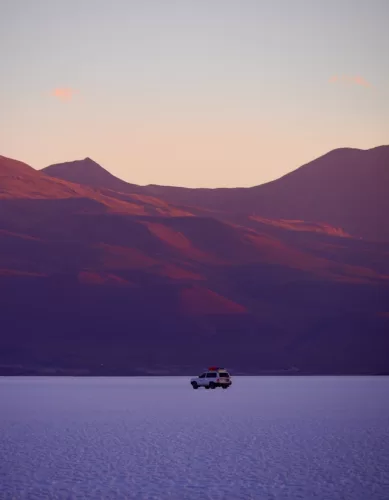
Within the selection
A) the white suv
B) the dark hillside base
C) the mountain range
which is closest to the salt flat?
the white suv

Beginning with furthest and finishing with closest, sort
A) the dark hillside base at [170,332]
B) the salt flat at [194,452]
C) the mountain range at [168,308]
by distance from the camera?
1. the mountain range at [168,308]
2. the dark hillside base at [170,332]
3. the salt flat at [194,452]

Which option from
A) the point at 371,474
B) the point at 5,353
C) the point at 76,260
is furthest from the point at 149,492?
the point at 76,260

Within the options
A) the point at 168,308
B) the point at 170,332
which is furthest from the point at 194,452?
the point at 168,308

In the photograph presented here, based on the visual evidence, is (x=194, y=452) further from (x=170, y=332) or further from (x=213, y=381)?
(x=170, y=332)

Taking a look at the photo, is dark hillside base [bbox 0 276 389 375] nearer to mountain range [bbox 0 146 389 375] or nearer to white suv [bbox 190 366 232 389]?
mountain range [bbox 0 146 389 375]

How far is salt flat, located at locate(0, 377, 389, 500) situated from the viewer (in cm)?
2180

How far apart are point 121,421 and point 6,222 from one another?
152m

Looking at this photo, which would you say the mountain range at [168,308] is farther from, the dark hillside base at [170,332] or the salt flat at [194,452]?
the salt flat at [194,452]

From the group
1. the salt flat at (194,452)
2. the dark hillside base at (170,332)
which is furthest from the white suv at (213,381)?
the dark hillside base at (170,332)

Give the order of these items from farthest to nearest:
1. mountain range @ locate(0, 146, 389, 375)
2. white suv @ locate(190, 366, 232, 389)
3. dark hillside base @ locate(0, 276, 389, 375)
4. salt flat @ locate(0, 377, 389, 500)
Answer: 1. mountain range @ locate(0, 146, 389, 375)
2. dark hillside base @ locate(0, 276, 389, 375)
3. white suv @ locate(190, 366, 232, 389)
4. salt flat @ locate(0, 377, 389, 500)

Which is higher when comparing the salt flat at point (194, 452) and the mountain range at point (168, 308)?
the mountain range at point (168, 308)

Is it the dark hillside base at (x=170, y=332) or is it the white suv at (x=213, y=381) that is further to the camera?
the dark hillside base at (x=170, y=332)

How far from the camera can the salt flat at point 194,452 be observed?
71.5 feet

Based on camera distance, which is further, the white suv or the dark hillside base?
the dark hillside base
